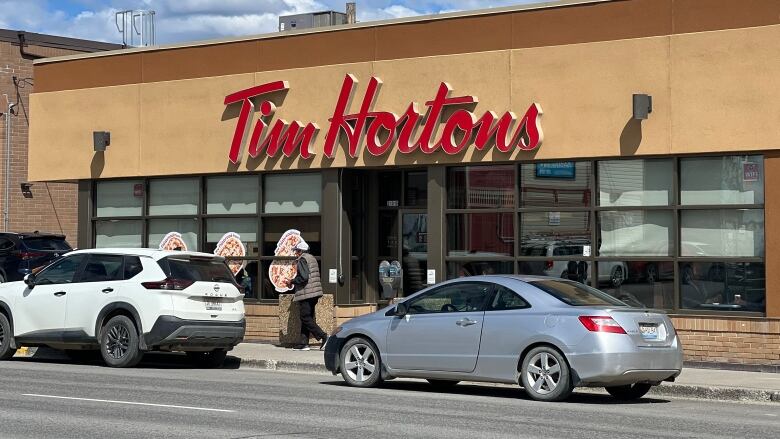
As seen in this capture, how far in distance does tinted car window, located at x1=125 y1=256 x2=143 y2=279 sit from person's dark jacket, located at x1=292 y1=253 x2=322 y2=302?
3.38 meters

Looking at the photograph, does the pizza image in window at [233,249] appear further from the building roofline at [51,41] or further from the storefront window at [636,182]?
the building roofline at [51,41]

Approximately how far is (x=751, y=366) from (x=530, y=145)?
16.0 ft

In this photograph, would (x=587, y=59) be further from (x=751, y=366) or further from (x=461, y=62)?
(x=751, y=366)

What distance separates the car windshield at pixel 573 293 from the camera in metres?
14.8

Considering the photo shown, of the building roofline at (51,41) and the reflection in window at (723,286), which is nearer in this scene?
the reflection in window at (723,286)

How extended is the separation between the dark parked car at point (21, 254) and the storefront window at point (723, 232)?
1475cm

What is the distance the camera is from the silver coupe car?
14125mm

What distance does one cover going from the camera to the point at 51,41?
38906 millimetres

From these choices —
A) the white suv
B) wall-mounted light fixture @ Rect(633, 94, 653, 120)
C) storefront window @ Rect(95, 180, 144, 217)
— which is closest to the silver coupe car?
the white suv

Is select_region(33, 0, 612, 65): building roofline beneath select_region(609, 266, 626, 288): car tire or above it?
above

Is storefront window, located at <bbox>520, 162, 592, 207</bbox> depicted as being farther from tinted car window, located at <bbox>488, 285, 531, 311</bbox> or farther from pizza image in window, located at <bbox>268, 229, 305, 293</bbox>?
tinted car window, located at <bbox>488, 285, 531, 311</bbox>

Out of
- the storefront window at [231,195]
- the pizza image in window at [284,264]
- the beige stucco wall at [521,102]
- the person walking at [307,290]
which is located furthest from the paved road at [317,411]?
the storefront window at [231,195]

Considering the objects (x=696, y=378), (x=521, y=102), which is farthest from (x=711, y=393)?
(x=521, y=102)

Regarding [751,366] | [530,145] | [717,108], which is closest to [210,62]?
[530,145]
